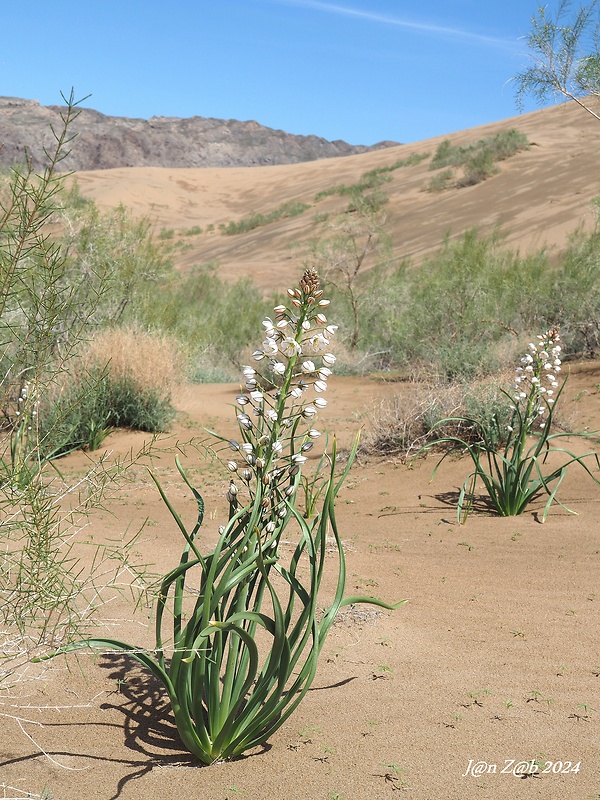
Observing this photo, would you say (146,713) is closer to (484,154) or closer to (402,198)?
(402,198)

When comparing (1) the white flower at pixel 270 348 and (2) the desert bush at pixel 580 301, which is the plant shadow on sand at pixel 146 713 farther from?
(2) the desert bush at pixel 580 301

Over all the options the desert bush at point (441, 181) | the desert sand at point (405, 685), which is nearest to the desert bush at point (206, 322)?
the desert sand at point (405, 685)

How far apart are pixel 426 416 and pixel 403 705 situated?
19.9 feet

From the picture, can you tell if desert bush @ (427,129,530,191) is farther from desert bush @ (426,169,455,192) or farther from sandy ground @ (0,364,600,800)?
sandy ground @ (0,364,600,800)

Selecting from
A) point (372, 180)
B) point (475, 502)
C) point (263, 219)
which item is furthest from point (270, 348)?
point (263, 219)

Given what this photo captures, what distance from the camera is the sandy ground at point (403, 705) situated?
2705mm

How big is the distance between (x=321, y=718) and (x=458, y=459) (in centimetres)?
549

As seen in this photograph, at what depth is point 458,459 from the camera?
27.6 feet

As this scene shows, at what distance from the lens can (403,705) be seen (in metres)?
3.26

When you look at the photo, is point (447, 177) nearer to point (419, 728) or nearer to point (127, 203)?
point (127, 203)

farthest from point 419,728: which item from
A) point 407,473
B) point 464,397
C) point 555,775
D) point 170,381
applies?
point 170,381

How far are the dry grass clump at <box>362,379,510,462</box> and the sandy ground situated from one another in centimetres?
321

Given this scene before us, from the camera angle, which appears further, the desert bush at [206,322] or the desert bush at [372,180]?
the desert bush at [372,180]

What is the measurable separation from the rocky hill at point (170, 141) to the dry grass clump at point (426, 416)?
68848 mm
